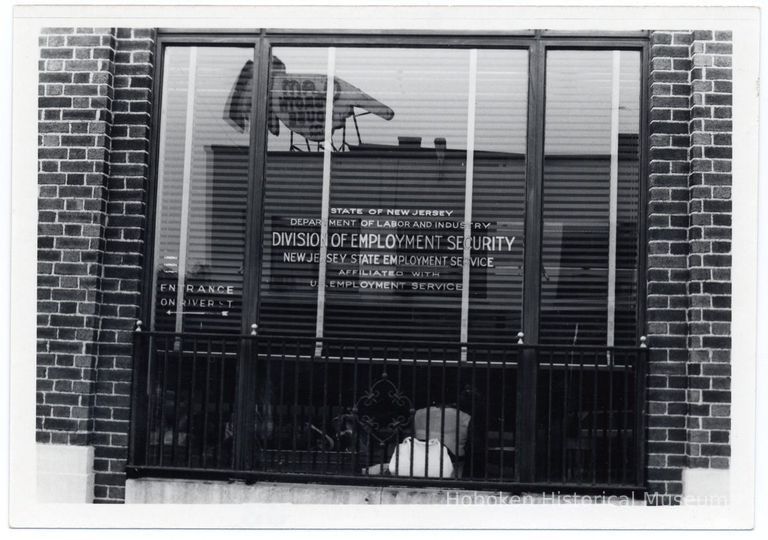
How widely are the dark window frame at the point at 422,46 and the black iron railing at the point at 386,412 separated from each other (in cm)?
27

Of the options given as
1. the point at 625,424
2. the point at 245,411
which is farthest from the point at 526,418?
the point at 245,411

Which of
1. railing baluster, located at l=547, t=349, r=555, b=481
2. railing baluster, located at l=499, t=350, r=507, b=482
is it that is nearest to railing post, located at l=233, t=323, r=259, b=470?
railing baluster, located at l=499, t=350, r=507, b=482

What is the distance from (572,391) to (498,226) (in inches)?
44.8

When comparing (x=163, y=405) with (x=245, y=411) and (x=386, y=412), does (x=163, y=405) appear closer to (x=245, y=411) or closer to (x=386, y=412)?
(x=245, y=411)

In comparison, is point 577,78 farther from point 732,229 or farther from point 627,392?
point 627,392

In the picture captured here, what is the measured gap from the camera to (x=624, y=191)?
5242 millimetres

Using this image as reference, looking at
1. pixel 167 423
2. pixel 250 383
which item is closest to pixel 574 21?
pixel 250 383

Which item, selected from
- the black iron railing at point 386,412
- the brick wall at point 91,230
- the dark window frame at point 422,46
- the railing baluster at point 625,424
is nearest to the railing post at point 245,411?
the black iron railing at point 386,412

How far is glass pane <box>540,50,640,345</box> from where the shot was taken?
17.1 ft

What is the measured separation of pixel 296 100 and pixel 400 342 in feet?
5.77

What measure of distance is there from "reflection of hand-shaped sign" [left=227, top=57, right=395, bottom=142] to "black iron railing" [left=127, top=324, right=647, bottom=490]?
1423mm

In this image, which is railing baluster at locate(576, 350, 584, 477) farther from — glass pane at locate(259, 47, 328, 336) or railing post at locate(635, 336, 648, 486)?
glass pane at locate(259, 47, 328, 336)

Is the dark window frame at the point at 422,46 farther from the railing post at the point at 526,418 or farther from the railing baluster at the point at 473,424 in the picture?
the railing baluster at the point at 473,424

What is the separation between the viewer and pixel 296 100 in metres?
5.49
